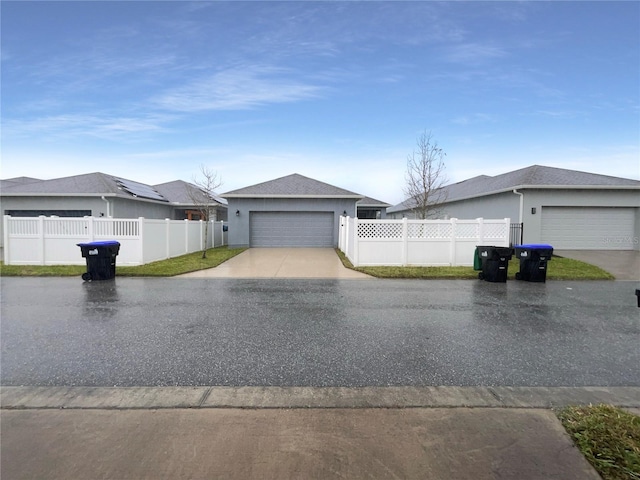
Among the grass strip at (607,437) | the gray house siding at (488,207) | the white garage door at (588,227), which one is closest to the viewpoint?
the grass strip at (607,437)

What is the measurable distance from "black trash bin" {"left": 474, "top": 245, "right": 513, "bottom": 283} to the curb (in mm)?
6699

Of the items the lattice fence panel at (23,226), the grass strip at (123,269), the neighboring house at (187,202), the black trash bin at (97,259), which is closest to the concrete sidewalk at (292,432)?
the black trash bin at (97,259)

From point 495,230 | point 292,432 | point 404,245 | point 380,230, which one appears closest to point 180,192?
point 380,230

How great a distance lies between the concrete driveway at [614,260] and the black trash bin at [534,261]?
2.79m

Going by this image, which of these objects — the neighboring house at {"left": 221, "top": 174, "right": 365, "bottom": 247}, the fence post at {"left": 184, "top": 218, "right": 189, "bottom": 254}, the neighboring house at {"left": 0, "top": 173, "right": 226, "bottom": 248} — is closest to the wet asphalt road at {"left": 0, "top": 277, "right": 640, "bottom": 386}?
the fence post at {"left": 184, "top": 218, "right": 189, "bottom": 254}

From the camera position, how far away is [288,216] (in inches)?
795

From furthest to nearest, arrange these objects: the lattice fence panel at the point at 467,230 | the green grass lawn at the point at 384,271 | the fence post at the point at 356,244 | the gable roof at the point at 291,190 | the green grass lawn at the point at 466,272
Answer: the gable roof at the point at 291,190 → the lattice fence panel at the point at 467,230 → the fence post at the point at 356,244 → the green grass lawn at the point at 384,271 → the green grass lawn at the point at 466,272

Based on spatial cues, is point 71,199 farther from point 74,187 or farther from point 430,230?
point 430,230

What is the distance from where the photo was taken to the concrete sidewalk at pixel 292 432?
2.28 meters

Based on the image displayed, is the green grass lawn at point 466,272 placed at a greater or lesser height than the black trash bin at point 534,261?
lesser

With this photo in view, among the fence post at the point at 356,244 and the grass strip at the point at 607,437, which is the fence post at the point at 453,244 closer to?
the fence post at the point at 356,244

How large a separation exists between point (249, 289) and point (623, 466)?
7489 millimetres

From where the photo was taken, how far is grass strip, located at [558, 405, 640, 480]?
2268 millimetres

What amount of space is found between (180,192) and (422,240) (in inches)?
850
